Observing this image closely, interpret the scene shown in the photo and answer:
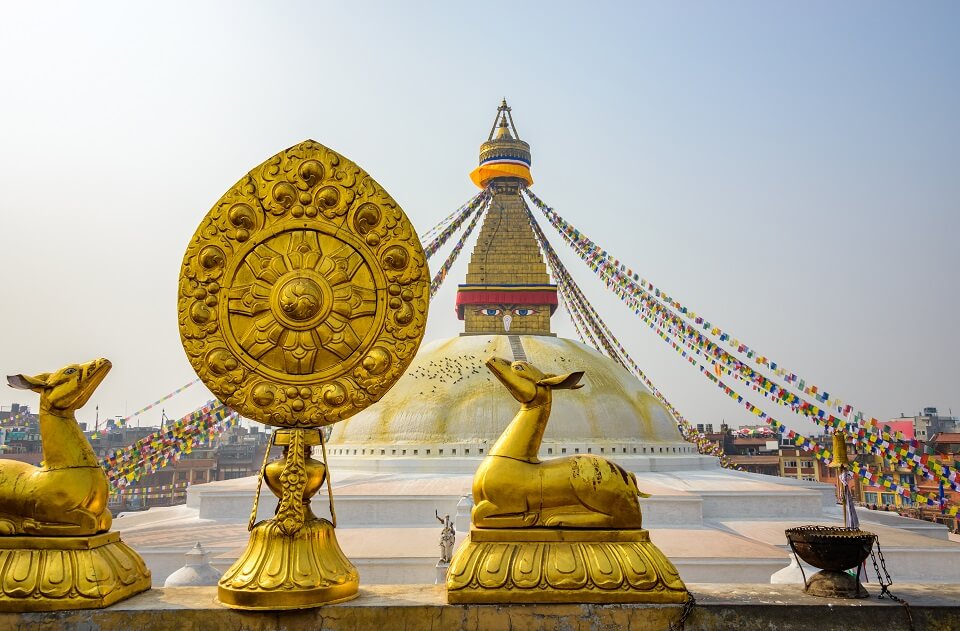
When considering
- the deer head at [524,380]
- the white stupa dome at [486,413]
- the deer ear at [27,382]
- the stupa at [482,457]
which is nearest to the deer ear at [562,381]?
the deer head at [524,380]

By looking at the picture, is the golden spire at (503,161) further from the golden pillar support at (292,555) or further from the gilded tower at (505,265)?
the golden pillar support at (292,555)

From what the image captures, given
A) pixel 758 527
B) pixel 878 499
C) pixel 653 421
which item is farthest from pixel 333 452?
pixel 878 499

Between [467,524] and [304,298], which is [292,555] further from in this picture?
[467,524]

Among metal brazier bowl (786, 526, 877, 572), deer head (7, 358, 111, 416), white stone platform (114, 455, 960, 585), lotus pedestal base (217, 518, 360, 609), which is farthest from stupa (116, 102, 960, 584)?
deer head (7, 358, 111, 416)

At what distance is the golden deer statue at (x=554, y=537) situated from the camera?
285 centimetres

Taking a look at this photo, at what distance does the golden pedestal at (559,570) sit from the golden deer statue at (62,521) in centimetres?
148

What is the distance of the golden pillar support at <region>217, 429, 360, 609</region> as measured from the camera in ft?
9.20

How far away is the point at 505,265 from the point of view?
837 inches

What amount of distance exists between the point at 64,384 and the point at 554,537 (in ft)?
7.53

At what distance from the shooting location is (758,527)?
12.3 metres

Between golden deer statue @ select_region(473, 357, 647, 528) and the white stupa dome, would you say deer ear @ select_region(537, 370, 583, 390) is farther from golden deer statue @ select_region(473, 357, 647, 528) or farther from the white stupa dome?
the white stupa dome

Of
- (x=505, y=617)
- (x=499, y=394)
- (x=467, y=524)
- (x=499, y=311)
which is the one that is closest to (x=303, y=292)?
(x=505, y=617)

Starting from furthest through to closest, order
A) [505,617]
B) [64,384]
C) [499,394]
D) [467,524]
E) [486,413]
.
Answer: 1. [499,394]
2. [486,413]
3. [467,524]
4. [64,384]
5. [505,617]

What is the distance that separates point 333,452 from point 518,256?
824 centimetres
